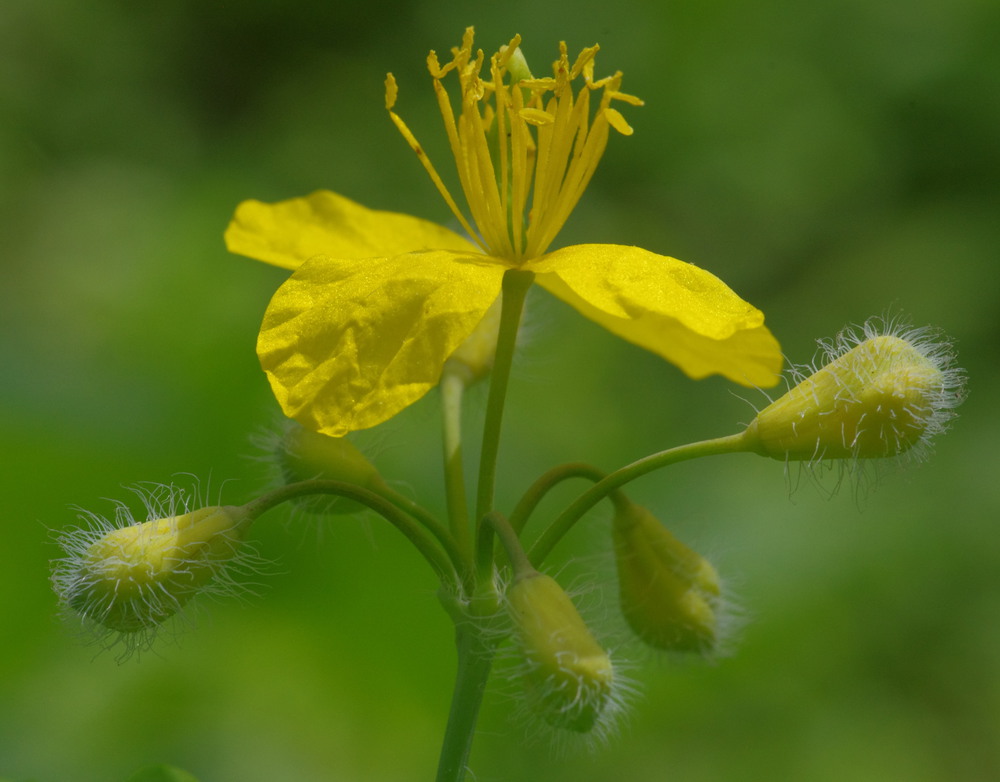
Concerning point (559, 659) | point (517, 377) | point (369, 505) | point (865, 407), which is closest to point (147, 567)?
point (369, 505)

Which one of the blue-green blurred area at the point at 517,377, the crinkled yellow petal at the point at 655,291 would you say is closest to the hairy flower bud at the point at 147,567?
the blue-green blurred area at the point at 517,377

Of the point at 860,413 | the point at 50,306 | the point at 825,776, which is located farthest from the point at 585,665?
the point at 50,306

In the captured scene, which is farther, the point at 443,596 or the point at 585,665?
the point at 443,596

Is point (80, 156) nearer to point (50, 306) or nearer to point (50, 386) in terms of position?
point (50, 306)

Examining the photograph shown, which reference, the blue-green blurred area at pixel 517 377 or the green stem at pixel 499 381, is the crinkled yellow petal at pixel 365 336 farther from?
the blue-green blurred area at pixel 517 377

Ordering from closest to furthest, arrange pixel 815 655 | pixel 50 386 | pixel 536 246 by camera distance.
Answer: pixel 536 246
pixel 50 386
pixel 815 655

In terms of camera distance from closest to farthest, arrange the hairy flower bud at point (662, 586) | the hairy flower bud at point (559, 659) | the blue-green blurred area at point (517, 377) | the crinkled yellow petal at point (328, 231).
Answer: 1. the hairy flower bud at point (559, 659)
2. the hairy flower bud at point (662, 586)
3. the crinkled yellow petal at point (328, 231)
4. the blue-green blurred area at point (517, 377)
